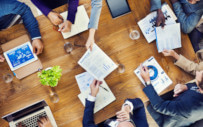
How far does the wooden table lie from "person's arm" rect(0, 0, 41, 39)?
0.06m

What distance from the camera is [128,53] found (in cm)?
137

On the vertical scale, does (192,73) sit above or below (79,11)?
below

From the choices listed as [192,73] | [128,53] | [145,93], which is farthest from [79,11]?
[192,73]

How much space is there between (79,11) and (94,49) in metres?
0.37

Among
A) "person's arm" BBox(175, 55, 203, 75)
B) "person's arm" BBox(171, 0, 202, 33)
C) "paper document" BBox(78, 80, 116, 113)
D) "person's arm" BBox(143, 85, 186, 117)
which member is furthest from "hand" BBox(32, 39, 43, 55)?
"person's arm" BBox(171, 0, 202, 33)

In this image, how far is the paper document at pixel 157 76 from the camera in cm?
134

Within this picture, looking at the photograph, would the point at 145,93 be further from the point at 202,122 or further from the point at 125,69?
the point at 202,122

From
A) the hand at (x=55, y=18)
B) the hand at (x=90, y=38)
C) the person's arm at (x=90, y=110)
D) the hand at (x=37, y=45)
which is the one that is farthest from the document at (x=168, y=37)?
the hand at (x=37, y=45)

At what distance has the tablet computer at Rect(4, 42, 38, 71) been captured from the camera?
4.24ft

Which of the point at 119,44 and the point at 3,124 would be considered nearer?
the point at 3,124

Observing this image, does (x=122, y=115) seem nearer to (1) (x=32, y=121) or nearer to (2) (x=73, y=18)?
(1) (x=32, y=121)

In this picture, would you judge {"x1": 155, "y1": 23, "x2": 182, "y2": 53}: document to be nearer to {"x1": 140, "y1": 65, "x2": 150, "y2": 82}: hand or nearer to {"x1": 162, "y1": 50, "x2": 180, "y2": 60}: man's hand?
{"x1": 162, "y1": 50, "x2": 180, "y2": 60}: man's hand

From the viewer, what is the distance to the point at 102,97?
51.8 inches

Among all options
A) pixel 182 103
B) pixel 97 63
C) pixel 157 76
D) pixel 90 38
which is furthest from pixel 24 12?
pixel 182 103
